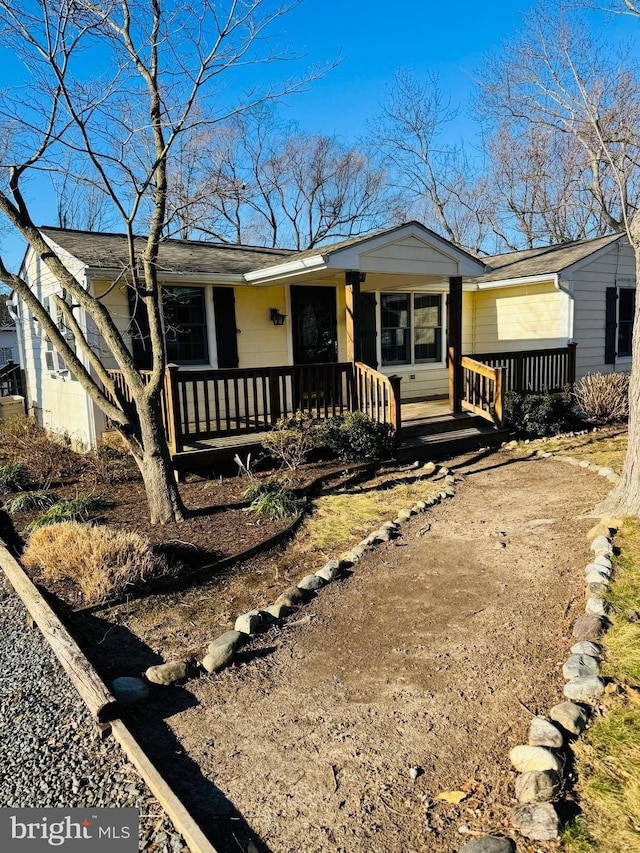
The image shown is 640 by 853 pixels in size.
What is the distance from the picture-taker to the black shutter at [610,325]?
11945 millimetres

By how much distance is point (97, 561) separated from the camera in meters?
4.17

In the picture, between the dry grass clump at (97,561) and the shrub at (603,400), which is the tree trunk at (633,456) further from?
the shrub at (603,400)

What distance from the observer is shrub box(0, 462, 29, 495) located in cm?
714

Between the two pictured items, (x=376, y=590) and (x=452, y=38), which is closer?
(x=376, y=590)

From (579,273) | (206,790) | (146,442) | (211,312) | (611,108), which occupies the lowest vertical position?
(206,790)

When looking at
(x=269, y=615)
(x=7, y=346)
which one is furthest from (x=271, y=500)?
(x=7, y=346)

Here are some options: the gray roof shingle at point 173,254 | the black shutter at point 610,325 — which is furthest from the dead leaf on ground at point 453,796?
the black shutter at point 610,325

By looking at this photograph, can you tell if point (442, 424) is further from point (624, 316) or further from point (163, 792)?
point (163, 792)

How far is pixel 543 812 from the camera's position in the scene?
199 centimetres

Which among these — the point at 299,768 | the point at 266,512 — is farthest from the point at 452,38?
the point at 299,768

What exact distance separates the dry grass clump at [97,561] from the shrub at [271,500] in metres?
1.45

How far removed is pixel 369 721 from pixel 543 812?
871 millimetres

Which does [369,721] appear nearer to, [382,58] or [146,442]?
[146,442]

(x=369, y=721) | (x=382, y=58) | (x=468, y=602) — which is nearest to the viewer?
(x=369, y=721)
